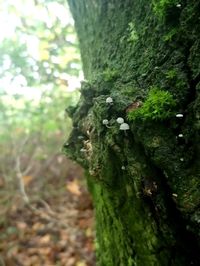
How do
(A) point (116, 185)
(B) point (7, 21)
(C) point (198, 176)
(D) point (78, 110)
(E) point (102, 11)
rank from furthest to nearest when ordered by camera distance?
(B) point (7, 21), (E) point (102, 11), (D) point (78, 110), (A) point (116, 185), (C) point (198, 176)

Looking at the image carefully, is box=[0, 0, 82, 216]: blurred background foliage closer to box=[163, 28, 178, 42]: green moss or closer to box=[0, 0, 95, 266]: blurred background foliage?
box=[0, 0, 95, 266]: blurred background foliage

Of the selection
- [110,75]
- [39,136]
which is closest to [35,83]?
[39,136]

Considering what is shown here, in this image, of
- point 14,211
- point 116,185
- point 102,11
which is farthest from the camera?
point 14,211

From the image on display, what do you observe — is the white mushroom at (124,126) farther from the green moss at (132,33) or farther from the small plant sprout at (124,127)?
the green moss at (132,33)

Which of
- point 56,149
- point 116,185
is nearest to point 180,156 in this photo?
point 116,185

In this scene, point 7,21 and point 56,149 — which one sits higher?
point 7,21

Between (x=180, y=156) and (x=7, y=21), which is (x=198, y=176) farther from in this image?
(x=7, y=21)

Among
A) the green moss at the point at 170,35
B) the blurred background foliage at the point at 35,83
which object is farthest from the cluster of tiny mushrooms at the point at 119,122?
the blurred background foliage at the point at 35,83

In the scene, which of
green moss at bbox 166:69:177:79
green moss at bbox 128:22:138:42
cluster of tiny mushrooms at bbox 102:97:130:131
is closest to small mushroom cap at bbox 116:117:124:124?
cluster of tiny mushrooms at bbox 102:97:130:131
